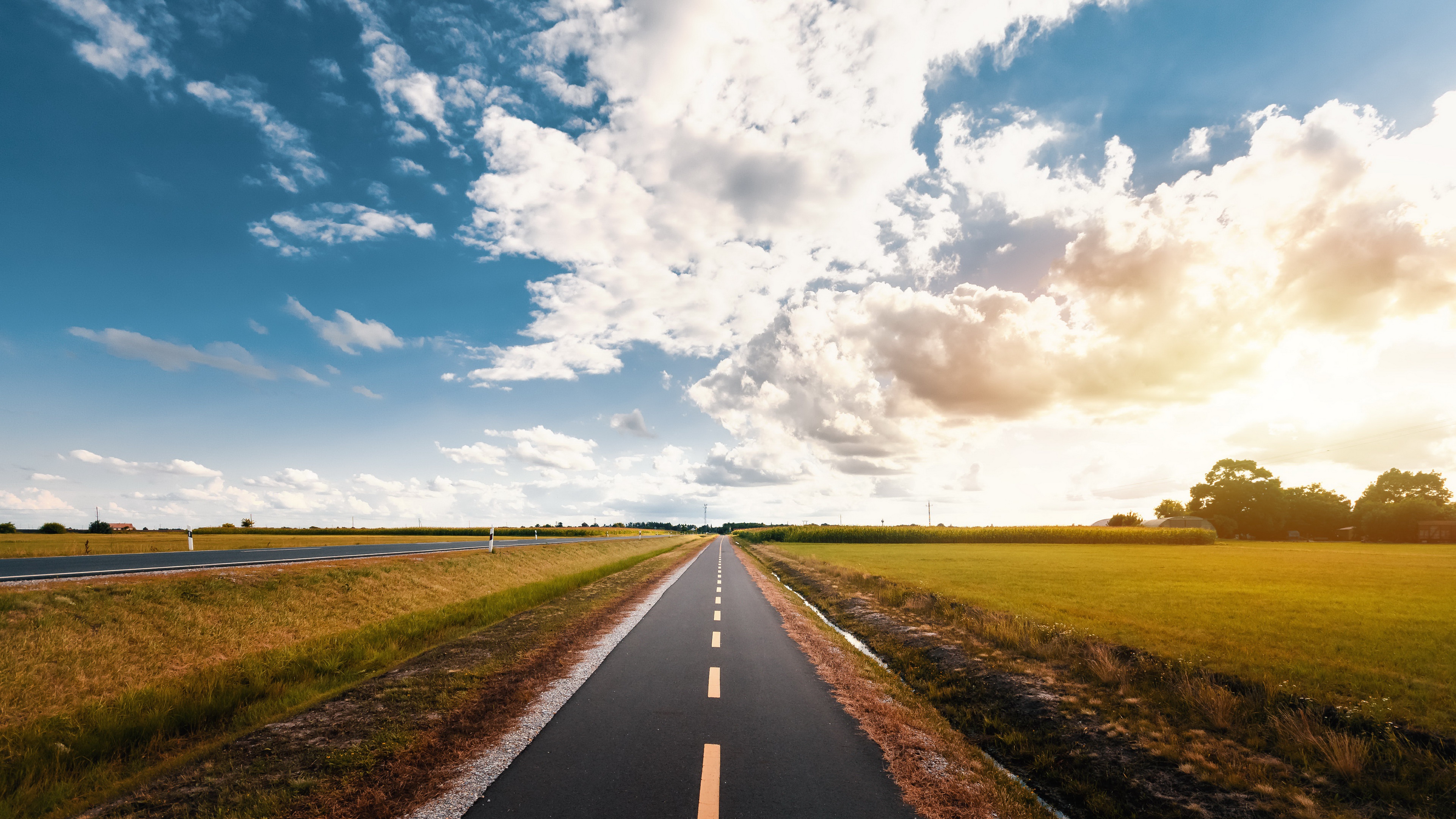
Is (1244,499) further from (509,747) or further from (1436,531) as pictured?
(509,747)

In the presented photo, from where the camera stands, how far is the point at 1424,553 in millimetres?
55031

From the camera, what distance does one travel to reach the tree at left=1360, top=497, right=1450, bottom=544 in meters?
104

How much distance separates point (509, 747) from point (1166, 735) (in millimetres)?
8853

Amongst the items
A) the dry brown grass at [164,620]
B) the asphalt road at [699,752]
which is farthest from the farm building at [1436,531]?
the dry brown grass at [164,620]

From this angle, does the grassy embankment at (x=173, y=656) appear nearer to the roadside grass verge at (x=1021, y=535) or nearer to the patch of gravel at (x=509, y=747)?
the patch of gravel at (x=509, y=747)

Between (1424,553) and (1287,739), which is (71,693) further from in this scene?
(1424,553)

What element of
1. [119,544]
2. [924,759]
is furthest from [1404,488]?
[119,544]

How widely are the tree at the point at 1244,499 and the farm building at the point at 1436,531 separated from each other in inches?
1093

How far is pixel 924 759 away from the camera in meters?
6.67

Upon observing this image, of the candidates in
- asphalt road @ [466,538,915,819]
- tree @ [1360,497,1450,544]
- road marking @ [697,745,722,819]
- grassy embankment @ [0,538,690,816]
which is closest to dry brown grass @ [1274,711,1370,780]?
asphalt road @ [466,538,915,819]

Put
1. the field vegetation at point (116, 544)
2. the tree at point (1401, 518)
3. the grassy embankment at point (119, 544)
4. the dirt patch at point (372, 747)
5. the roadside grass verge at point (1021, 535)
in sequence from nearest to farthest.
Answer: the dirt patch at point (372, 747), the field vegetation at point (116, 544), the grassy embankment at point (119, 544), the roadside grass verge at point (1021, 535), the tree at point (1401, 518)

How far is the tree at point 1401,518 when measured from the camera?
104 m

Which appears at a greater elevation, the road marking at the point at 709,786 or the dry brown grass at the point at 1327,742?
the road marking at the point at 709,786

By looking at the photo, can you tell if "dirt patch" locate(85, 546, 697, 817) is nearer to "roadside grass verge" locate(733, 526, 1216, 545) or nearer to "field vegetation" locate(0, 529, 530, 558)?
"field vegetation" locate(0, 529, 530, 558)
